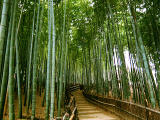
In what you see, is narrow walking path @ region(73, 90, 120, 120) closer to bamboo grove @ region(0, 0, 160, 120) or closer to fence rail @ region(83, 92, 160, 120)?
fence rail @ region(83, 92, 160, 120)

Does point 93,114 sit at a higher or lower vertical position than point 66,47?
lower

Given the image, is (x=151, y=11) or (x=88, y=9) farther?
(x=88, y=9)

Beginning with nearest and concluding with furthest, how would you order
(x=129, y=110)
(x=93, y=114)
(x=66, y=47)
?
(x=129, y=110) → (x=66, y=47) → (x=93, y=114)

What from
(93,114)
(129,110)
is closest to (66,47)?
(93,114)

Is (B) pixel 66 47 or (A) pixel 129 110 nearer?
(A) pixel 129 110

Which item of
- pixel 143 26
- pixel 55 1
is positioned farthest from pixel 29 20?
pixel 143 26

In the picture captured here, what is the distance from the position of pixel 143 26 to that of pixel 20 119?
6.01 meters

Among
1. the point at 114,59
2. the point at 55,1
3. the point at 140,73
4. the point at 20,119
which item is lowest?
the point at 20,119

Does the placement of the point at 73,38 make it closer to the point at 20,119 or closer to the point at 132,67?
the point at 132,67

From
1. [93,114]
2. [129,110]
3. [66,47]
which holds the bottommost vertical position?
[93,114]

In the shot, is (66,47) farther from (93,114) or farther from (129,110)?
(129,110)

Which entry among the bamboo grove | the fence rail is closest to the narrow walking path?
the fence rail

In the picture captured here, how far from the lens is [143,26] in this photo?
225 inches

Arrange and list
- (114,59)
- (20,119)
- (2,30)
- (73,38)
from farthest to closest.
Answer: (73,38), (114,59), (20,119), (2,30)
